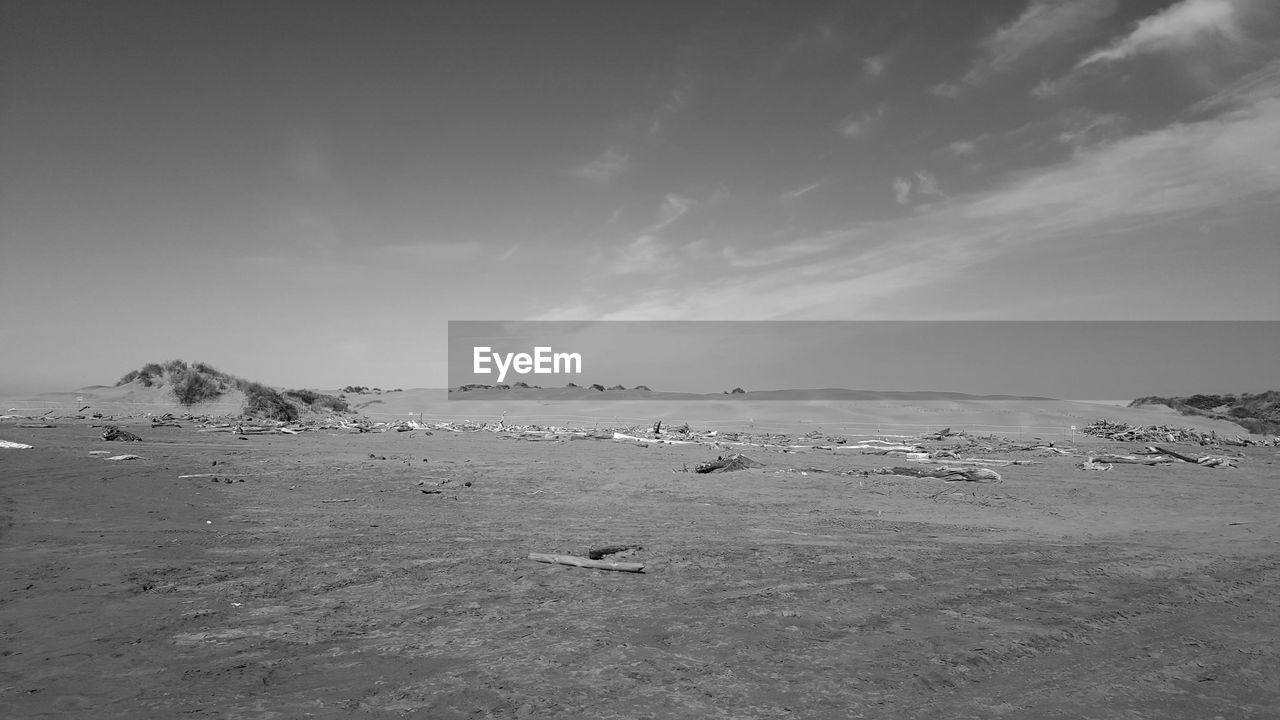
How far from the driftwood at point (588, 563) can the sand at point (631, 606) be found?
11 cm

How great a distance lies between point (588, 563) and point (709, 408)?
122ft

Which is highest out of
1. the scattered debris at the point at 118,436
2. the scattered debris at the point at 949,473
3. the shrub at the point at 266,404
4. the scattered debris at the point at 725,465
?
the shrub at the point at 266,404

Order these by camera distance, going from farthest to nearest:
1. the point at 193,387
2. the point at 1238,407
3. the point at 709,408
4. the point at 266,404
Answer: the point at 709,408
the point at 1238,407
the point at 266,404
the point at 193,387

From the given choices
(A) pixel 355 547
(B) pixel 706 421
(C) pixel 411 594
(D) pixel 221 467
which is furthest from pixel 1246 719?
(B) pixel 706 421

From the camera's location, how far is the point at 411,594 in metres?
5.49

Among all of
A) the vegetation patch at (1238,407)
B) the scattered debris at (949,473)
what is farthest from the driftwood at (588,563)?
the vegetation patch at (1238,407)

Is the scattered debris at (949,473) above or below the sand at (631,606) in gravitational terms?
below

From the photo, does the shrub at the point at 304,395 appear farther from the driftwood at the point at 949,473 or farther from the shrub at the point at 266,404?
the driftwood at the point at 949,473

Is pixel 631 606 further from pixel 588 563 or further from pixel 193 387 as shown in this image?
pixel 193 387

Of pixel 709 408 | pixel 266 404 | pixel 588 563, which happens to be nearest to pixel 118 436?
pixel 266 404

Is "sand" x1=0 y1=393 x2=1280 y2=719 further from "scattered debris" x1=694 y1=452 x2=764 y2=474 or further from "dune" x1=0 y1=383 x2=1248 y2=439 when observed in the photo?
"dune" x1=0 y1=383 x2=1248 y2=439

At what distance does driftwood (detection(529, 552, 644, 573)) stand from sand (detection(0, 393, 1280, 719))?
0.11 meters

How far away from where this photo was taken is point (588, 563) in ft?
21.1

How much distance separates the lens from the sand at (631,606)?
3609 millimetres
